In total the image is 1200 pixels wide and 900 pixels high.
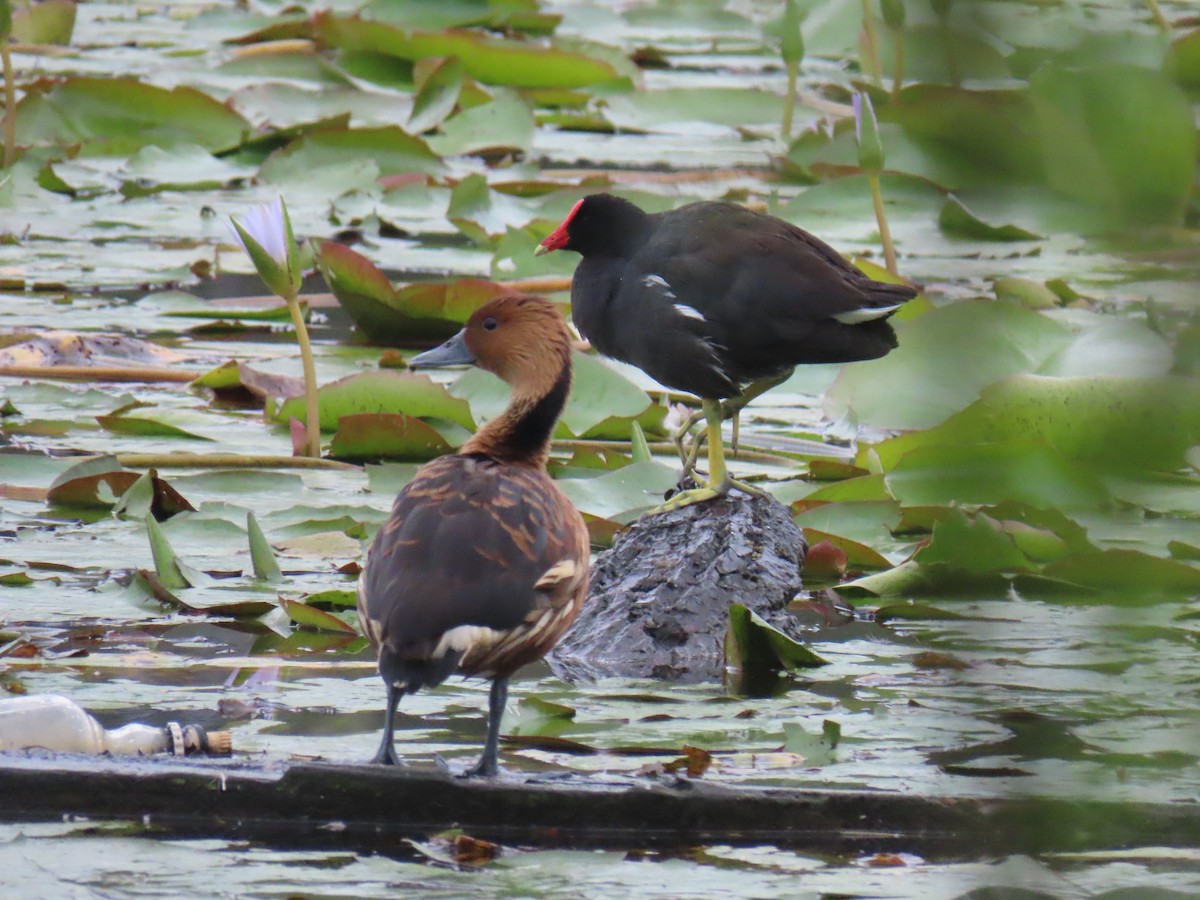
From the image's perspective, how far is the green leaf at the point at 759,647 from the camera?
3.42 m

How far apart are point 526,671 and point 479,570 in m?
0.92

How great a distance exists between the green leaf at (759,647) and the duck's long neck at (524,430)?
55 cm

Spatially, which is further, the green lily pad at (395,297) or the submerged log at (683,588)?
the green lily pad at (395,297)

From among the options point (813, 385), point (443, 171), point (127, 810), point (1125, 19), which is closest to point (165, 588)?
point (127, 810)

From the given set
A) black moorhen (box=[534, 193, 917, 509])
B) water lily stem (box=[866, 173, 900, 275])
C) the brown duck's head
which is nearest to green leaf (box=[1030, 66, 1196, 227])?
the brown duck's head

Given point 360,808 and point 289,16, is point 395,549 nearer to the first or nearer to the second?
point 360,808

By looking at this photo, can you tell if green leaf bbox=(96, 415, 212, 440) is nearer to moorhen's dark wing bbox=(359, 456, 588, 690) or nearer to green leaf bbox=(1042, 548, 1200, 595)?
moorhen's dark wing bbox=(359, 456, 588, 690)

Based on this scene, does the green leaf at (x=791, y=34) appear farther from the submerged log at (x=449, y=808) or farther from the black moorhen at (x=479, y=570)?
the submerged log at (x=449, y=808)

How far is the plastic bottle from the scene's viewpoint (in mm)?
2771

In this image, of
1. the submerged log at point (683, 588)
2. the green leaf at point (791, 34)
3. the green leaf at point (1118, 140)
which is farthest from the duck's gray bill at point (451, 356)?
the green leaf at point (791, 34)

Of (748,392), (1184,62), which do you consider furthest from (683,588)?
(1184,62)

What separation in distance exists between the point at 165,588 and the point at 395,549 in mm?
1133

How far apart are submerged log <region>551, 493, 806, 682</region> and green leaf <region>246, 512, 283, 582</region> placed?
66 cm

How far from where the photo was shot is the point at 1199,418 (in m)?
0.87
